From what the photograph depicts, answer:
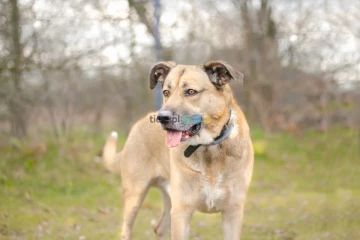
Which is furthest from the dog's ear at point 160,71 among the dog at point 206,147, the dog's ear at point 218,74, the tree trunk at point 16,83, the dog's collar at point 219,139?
the tree trunk at point 16,83

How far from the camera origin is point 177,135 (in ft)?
13.1

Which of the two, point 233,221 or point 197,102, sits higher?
point 197,102

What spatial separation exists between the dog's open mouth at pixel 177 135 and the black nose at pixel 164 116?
3.9 inches

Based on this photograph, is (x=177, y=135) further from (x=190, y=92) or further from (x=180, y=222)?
(x=180, y=222)

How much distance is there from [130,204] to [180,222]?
1.13 metres

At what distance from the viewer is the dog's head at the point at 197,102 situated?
4000mm

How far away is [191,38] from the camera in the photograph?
12.3 meters

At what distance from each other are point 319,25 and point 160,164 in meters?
8.90

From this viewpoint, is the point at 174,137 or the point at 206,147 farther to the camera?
the point at 206,147

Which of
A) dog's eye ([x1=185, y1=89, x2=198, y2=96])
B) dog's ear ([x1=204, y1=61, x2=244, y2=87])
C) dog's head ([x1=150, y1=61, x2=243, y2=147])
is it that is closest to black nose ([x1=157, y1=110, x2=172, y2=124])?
dog's head ([x1=150, y1=61, x2=243, y2=147])

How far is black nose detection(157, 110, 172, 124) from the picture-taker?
12.8 feet

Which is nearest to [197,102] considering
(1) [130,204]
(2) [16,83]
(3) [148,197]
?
(1) [130,204]

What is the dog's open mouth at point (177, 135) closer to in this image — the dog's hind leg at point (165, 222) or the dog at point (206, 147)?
the dog at point (206, 147)

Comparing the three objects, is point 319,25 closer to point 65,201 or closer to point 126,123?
point 126,123
